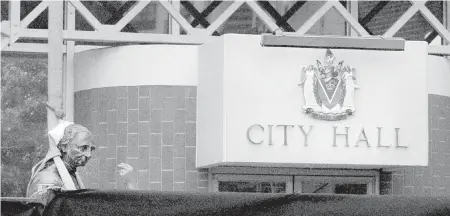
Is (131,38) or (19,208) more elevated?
(131,38)

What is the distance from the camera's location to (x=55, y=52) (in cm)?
1405

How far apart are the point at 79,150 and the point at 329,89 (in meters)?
4.06

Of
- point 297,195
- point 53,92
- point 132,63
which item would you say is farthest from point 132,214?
point 132,63

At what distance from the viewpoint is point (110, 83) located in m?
14.4

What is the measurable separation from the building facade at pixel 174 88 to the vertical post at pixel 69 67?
0.03 feet

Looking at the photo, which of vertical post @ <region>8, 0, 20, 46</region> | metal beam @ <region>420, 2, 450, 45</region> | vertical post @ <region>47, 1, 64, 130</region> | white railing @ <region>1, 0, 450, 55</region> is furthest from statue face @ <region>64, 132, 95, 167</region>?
metal beam @ <region>420, 2, 450, 45</region>

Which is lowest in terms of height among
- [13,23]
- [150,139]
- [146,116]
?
[150,139]

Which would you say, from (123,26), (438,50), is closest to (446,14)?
(438,50)

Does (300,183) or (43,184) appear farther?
(300,183)

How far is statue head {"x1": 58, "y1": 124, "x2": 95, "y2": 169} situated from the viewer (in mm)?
10344

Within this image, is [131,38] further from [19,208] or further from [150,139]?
[19,208]

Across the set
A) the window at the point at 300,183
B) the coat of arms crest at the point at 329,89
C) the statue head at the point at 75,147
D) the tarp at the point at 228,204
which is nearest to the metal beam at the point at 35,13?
the window at the point at 300,183

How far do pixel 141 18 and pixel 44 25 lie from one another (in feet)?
3.29

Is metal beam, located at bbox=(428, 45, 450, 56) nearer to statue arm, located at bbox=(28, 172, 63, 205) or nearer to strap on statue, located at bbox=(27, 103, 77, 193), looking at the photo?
strap on statue, located at bbox=(27, 103, 77, 193)
